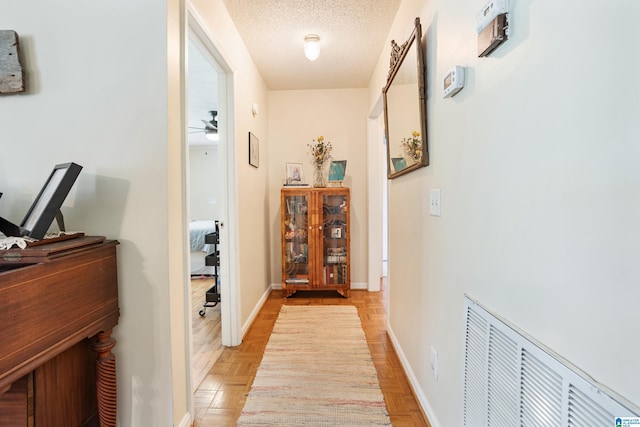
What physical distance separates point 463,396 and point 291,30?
2748mm

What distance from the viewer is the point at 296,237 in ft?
11.9

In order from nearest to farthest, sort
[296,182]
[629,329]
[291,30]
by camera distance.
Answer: [629,329] < [291,30] < [296,182]

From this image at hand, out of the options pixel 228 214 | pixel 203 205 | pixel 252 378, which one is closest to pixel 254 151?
pixel 228 214

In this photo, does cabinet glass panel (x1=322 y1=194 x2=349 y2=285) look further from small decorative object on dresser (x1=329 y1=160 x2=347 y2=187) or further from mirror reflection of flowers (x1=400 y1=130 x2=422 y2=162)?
mirror reflection of flowers (x1=400 y1=130 x2=422 y2=162)

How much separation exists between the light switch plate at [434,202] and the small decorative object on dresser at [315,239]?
6.72ft

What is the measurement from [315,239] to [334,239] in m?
0.26

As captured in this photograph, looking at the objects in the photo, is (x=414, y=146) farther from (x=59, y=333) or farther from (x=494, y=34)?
(x=59, y=333)

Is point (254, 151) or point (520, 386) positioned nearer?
point (520, 386)

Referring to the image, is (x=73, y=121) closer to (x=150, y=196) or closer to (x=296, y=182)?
(x=150, y=196)

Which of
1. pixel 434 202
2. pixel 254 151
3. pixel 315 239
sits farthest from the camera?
pixel 315 239

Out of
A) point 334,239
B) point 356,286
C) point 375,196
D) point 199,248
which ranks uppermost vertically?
point 375,196

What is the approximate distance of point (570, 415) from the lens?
0.61 meters

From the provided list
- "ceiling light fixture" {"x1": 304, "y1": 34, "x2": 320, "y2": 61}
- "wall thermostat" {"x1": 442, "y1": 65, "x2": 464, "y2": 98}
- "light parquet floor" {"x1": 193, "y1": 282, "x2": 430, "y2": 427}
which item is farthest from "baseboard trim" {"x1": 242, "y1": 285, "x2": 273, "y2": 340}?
"ceiling light fixture" {"x1": 304, "y1": 34, "x2": 320, "y2": 61}

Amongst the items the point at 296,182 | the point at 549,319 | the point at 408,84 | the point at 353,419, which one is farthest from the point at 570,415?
the point at 296,182
